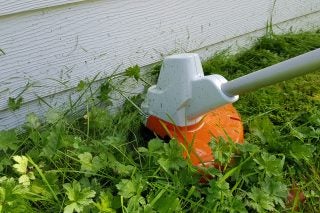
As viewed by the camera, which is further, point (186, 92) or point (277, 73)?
Answer: point (186, 92)

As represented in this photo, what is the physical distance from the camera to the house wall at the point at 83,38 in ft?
5.23

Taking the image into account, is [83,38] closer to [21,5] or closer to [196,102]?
[21,5]

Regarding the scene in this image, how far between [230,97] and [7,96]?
0.85 m

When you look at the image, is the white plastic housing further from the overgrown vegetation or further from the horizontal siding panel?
the horizontal siding panel

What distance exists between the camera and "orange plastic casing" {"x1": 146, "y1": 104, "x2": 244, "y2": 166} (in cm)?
148

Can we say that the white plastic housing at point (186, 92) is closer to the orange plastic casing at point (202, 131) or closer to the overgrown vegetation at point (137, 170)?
the orange plastic casing at point (202, 131)

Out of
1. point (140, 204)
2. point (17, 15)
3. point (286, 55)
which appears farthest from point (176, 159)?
point (286, 55)

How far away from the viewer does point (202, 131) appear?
157 centimetres

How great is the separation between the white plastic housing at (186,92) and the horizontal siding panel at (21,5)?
0.50 meters

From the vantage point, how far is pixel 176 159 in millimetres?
1399

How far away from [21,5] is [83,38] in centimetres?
30

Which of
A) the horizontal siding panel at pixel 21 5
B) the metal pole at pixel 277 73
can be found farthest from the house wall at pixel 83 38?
the metal pole at pixel 277 73

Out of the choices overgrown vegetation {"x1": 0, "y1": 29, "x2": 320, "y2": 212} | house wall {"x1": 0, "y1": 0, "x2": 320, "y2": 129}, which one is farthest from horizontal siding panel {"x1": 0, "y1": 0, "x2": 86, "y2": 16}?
overgrown vegetation {"x1": 0, "y1": 29, "x2": 320, "y2": 212}

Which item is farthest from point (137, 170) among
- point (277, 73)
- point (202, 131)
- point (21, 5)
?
point (21, 5)
